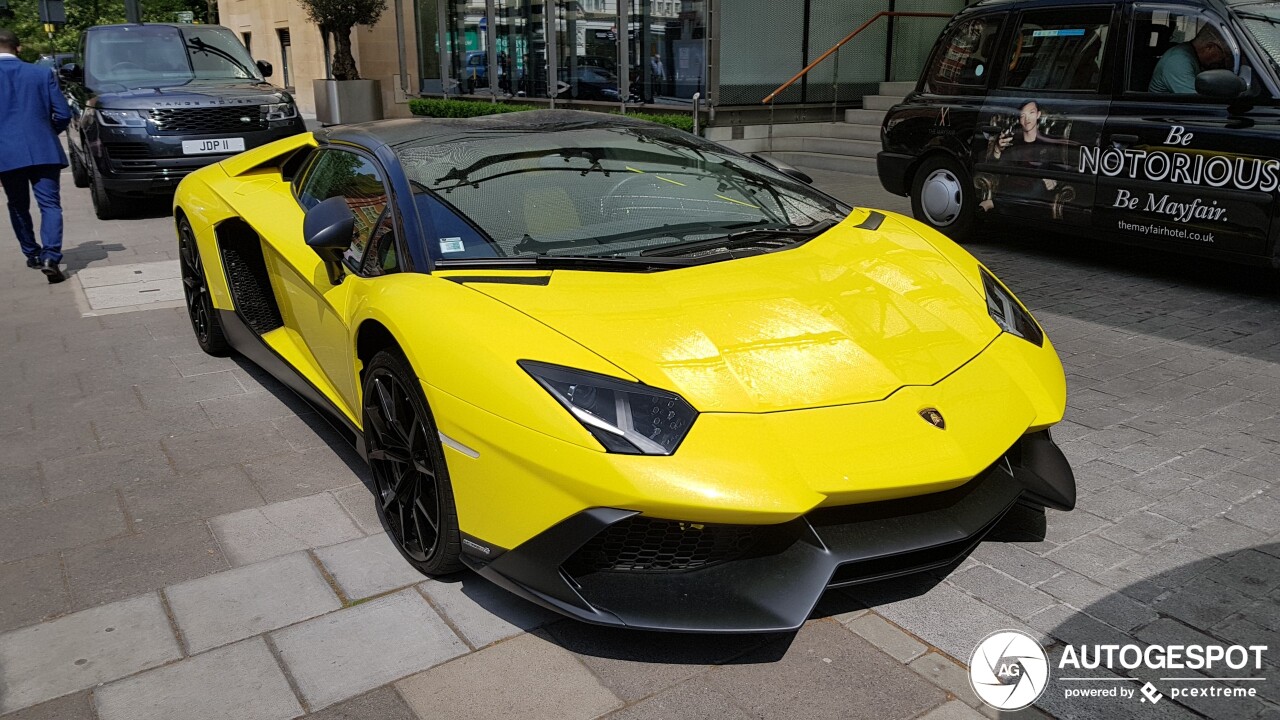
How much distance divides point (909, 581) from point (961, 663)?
414 millimetres

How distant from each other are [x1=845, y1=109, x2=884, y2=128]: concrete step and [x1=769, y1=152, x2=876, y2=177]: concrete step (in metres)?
1.05

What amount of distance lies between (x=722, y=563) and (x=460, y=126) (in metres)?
2.24

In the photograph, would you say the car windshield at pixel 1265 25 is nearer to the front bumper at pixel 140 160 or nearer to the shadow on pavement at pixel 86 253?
the shadow on pavement at pixel 86 253

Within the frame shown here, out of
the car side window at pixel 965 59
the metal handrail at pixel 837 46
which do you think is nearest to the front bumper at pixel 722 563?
the car side window at pixel 965 59

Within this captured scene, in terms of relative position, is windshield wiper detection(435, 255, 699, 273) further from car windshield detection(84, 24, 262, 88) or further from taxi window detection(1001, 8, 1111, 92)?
car windshield detection(84, 24, 262, 88)

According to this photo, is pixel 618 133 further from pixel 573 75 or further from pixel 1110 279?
pixel 573 75

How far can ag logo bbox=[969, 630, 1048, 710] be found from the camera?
2.50 metres

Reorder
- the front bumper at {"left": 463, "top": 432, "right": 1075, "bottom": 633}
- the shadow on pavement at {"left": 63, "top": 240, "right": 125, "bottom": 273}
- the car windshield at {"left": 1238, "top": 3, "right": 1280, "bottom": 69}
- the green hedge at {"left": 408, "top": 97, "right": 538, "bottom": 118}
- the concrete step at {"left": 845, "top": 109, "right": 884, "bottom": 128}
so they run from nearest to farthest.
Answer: the front bumper at {"left": 463, "top": 432, "right": 1075, "bottom": 633} → the car windshield at {"left": 1238, "top": 3, "right": 1280, "bottom": 69} → the shadow on pavement at {"left": 63, "top": 240, "right": 125, "bottom": 273} → the concrete step at {"left": 845, "top": 109, "right": 884, "bottom": 128} → the green hedge at {"left": 408, "top": 97, "right": 538, "bottom": 118}

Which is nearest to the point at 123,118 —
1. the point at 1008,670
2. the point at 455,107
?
the point at 455,107

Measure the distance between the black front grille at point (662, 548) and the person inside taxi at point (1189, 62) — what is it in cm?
525

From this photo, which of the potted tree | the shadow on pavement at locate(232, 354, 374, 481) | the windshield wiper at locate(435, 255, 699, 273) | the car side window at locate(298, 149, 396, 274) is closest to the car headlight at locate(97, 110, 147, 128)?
the shadow on pavement at locate(232, 354, 374, 481)

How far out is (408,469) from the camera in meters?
3.16

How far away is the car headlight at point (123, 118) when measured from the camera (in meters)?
9.97

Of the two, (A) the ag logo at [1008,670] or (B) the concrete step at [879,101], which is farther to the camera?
(B) the concrete step at [879,101]
